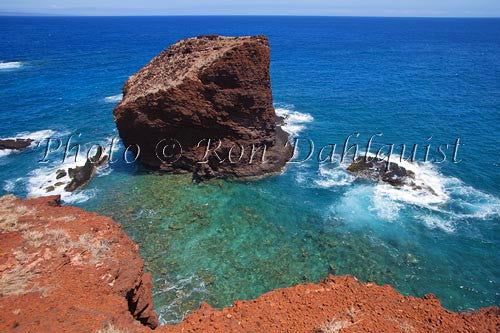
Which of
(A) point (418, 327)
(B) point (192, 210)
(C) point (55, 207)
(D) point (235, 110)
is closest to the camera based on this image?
(A) point (418, 327)

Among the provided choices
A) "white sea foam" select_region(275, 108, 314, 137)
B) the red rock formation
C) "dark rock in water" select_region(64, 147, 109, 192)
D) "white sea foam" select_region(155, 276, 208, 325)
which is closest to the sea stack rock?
"dark rock in water" select_region(64, 147, 109, 192)

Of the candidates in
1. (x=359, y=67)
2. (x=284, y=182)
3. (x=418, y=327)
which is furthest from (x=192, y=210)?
(x=359, y=67)

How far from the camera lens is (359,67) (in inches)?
3196

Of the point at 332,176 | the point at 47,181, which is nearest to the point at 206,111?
the point at 332,176

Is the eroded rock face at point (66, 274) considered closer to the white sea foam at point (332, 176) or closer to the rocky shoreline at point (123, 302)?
the rocky shoreline at point (123, 302)

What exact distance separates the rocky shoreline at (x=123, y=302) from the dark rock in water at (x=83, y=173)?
1761cm

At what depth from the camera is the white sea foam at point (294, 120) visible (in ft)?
146

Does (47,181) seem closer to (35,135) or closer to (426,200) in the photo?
(35,135)

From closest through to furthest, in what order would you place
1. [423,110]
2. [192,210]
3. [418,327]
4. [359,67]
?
[418,327], [192,210], [423,110], [359,67]

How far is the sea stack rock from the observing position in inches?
1209

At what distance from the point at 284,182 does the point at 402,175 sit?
11.4 m

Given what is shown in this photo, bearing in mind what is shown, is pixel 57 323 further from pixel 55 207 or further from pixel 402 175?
pixel 402 175

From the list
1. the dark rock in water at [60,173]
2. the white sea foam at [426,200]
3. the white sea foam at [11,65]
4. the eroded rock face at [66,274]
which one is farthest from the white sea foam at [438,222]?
the white sea foam at [11,65]

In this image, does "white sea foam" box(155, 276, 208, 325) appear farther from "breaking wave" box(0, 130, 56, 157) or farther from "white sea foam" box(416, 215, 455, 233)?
"breaking wave" box(0, 130, 56, 157)
